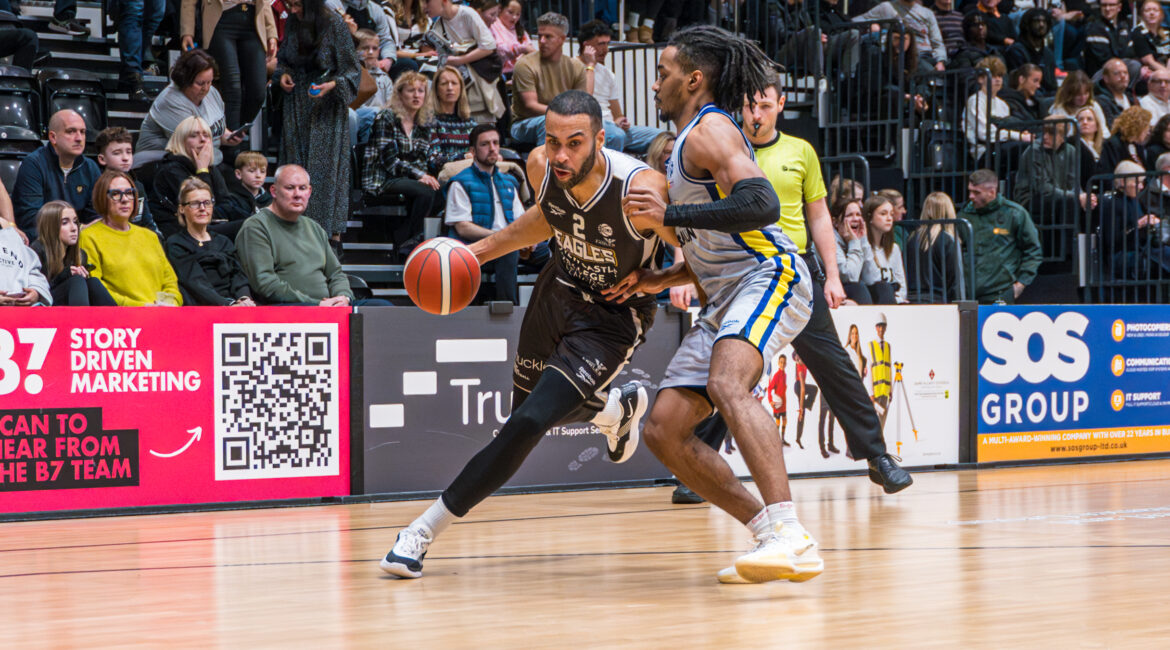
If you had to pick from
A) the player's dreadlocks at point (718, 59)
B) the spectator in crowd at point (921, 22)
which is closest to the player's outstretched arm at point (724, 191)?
the player's dreadlocks at point (718, 59)

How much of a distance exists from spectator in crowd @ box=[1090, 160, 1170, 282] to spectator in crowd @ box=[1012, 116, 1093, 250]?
338mm

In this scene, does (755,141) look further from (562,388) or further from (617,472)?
(562,388)

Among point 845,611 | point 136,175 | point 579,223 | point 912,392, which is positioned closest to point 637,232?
point 579,223

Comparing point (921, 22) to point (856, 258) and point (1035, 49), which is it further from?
point (856, 258)

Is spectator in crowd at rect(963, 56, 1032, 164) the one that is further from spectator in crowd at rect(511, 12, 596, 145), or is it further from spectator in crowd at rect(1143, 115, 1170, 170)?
spectator in crowd at rect(511, 12, 596, 145)

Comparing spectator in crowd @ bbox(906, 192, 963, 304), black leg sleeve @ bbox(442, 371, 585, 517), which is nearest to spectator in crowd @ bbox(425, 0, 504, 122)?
spectator in crowd @ bbox(906, 192, 963, 304)

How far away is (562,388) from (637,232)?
27.2 inches

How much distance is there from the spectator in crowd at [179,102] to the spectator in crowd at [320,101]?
0.62m

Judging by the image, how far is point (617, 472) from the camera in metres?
9.04

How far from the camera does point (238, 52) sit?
10.9 metres

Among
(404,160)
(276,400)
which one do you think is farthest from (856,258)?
(276,400)

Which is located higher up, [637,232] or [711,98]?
[711,98]

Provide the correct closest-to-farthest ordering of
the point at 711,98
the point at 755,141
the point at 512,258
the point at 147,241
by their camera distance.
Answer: the point at 711,98 < the point at 755,141 < the point at 147,241 < the point at 512,258

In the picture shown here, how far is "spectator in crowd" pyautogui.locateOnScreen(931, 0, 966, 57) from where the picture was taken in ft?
54.3
